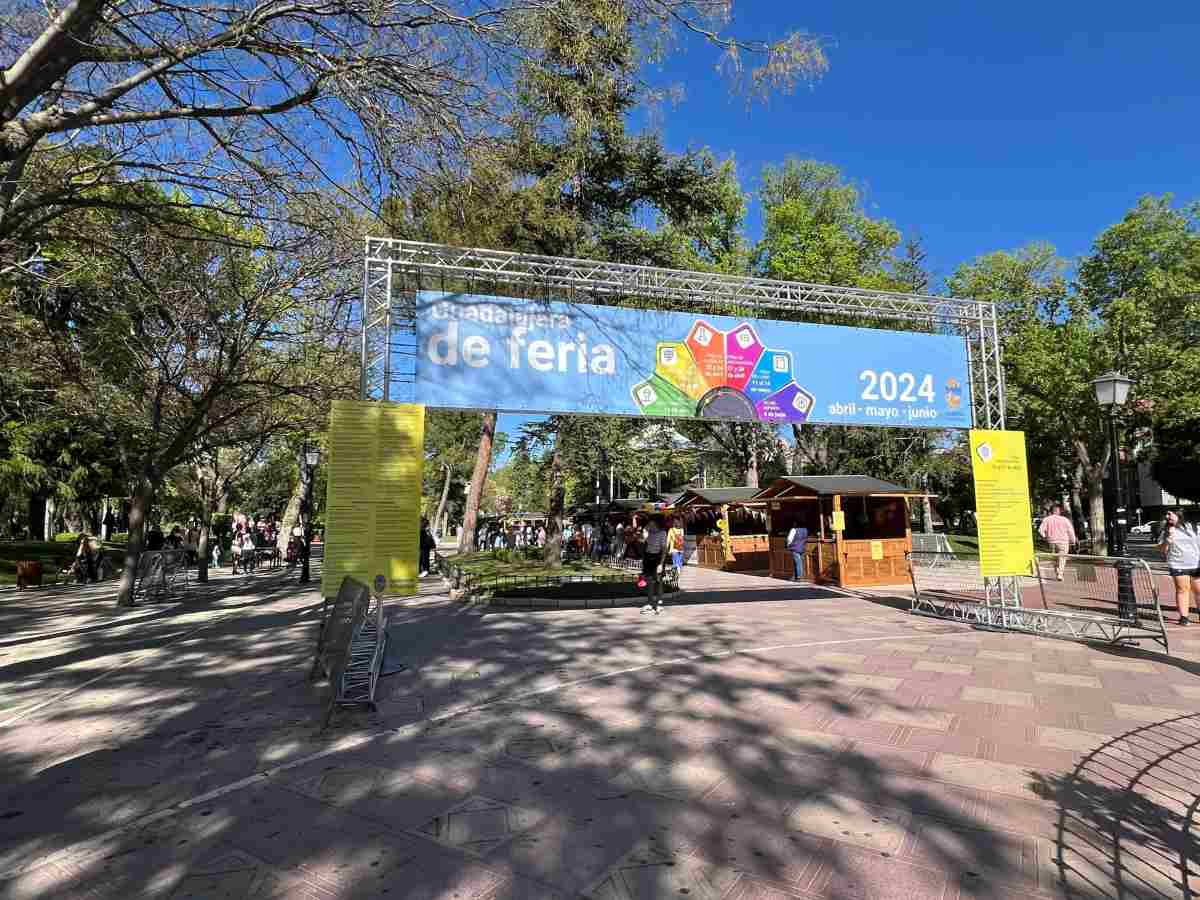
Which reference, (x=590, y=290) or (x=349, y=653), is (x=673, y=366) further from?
(x=349, y=653)

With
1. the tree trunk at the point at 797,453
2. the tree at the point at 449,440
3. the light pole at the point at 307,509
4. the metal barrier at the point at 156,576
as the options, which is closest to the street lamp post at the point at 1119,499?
the metal barrier at the point at 156,576

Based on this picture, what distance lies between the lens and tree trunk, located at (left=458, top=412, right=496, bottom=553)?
73.3 ft

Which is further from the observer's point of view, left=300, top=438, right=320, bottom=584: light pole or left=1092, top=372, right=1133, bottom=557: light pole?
left=300, top=438, right=320, bottom=584: light pole

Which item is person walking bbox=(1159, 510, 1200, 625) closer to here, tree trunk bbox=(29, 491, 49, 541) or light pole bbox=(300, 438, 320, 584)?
light pole bbox=(300, 438, 320, 584)

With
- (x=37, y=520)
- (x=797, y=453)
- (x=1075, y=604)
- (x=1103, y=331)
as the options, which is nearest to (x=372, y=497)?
(x=1075, y=604)

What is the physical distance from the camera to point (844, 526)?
16.9 m

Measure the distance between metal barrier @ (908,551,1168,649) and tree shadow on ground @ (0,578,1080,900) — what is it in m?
4.03

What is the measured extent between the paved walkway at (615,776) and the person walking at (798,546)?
9.62 metres

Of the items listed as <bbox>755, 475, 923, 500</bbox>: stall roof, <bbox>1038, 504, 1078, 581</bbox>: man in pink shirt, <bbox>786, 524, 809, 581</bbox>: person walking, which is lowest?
<bbox>786, 524, 809, 581</bbox>: person walking

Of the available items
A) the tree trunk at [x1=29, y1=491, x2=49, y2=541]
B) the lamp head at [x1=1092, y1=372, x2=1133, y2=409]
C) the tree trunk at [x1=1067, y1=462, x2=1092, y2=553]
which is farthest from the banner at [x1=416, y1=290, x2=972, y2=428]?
the tree trunk at [x1=29, y1=491, x2=49, y2=541]

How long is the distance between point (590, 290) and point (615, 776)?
6.99 m

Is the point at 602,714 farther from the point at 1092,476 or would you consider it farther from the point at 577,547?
the point at 1092,476

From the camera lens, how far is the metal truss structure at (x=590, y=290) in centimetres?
823

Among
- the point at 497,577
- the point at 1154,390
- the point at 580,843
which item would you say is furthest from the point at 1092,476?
the point at 580,843
